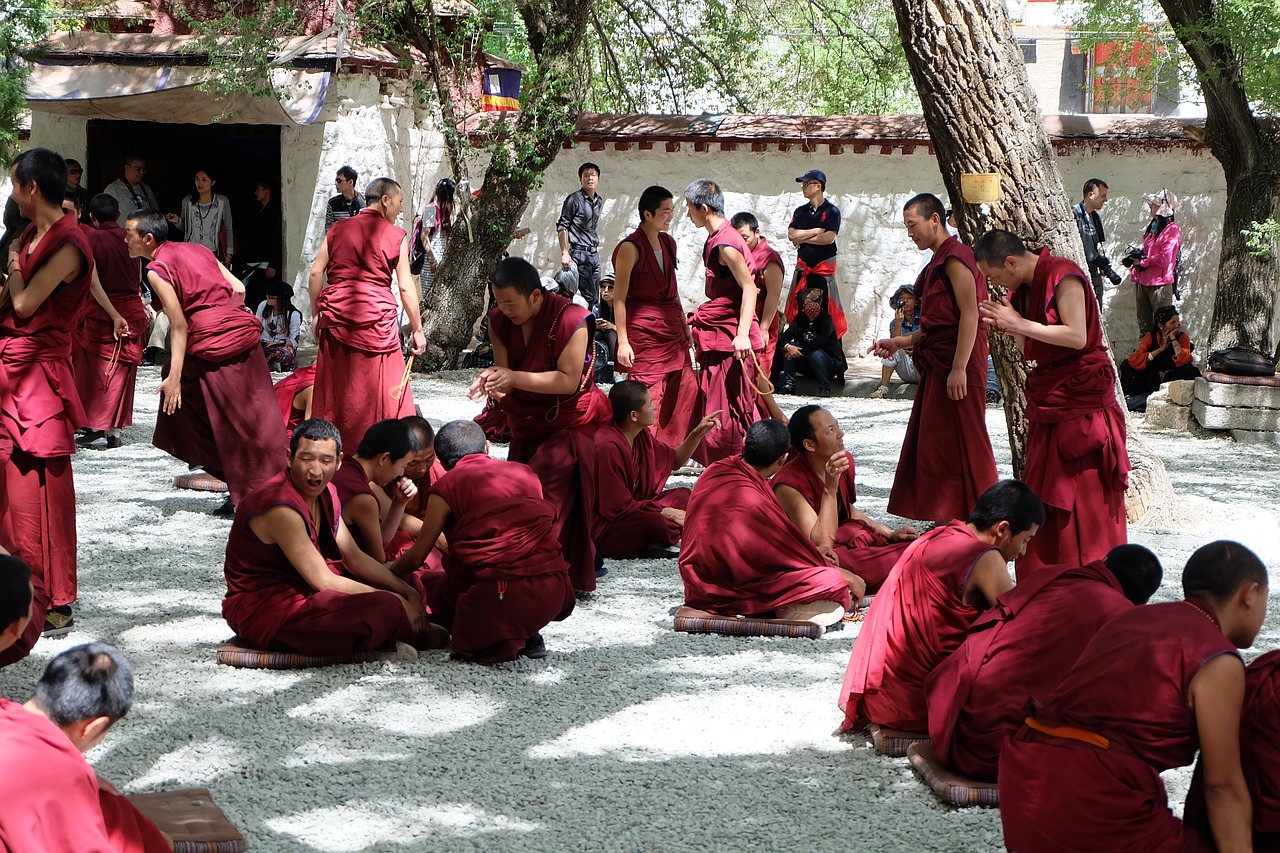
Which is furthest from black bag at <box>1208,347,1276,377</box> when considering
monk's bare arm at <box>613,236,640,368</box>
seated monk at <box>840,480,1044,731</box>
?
seated monk at <box>840,480,1044,731</box>

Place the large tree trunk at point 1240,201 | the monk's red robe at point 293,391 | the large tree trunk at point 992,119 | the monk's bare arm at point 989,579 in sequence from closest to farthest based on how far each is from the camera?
the monk's bare arm at point 989,579
the large tree trunk at point 992,119
the monk's red robe at point 293,391
the large tree trunk at point 1240,201

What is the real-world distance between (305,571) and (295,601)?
0.45 ft

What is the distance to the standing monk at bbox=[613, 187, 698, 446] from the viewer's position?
22.6ft

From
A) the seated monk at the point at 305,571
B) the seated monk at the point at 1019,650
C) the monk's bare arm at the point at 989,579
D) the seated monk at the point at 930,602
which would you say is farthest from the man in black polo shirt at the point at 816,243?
the seated monk at the point at 1019,650

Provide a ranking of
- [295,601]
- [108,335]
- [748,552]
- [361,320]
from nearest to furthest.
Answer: [295,601] < [748,552] < [361,320] < [108,335]

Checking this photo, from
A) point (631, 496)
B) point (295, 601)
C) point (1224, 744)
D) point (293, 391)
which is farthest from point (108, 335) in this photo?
point (1224, 744)

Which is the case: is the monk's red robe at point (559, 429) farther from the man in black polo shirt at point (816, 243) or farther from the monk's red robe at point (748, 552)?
the man in black polo shirt at point (816, 243)

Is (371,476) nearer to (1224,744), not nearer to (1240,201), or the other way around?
(1224,744)

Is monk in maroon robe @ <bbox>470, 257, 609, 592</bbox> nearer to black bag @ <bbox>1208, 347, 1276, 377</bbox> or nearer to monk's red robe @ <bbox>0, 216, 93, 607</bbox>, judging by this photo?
monk's red robe @ <bbox>0, 216, 93, 607</bbox>

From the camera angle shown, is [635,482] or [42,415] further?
[635,482]

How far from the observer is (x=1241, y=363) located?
912 centimetres

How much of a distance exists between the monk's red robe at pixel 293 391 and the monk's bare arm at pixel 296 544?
263cm

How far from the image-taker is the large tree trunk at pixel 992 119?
6180 mm

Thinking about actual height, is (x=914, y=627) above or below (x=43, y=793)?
below
